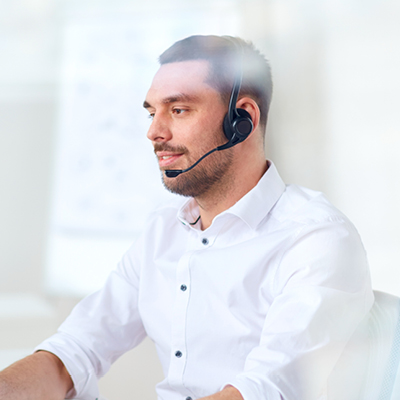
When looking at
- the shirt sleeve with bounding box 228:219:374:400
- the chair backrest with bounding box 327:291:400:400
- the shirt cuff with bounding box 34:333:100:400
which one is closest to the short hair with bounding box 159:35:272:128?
the shirt sleeve with bounding box 228:219:374:400

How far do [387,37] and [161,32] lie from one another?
1.70ft

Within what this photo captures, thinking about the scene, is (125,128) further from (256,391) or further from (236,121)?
(256,391)

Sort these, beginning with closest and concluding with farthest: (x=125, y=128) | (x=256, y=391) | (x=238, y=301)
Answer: (x=256, y=391)
(x=238, y=301)
(x=125, y=128)

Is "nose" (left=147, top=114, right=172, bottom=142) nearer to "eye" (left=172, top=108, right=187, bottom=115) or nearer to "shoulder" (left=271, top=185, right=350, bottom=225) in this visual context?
"eye" (left=172, top=108, right=187, bottom=115)

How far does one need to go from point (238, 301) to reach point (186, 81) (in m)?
0.42

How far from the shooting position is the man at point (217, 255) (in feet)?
2.08

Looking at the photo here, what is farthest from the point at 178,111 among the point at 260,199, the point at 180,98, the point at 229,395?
the point at 229,395

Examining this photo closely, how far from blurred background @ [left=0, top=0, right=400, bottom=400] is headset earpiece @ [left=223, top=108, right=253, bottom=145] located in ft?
0.19

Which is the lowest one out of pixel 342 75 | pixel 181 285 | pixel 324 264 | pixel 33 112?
pixel 181 285

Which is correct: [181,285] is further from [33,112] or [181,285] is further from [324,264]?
[33,112]

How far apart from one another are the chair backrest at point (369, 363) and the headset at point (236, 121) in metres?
0.36

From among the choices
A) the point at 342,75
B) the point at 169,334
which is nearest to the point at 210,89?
the point at 342,75

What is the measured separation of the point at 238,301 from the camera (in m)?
0.72

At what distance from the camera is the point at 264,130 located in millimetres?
775
